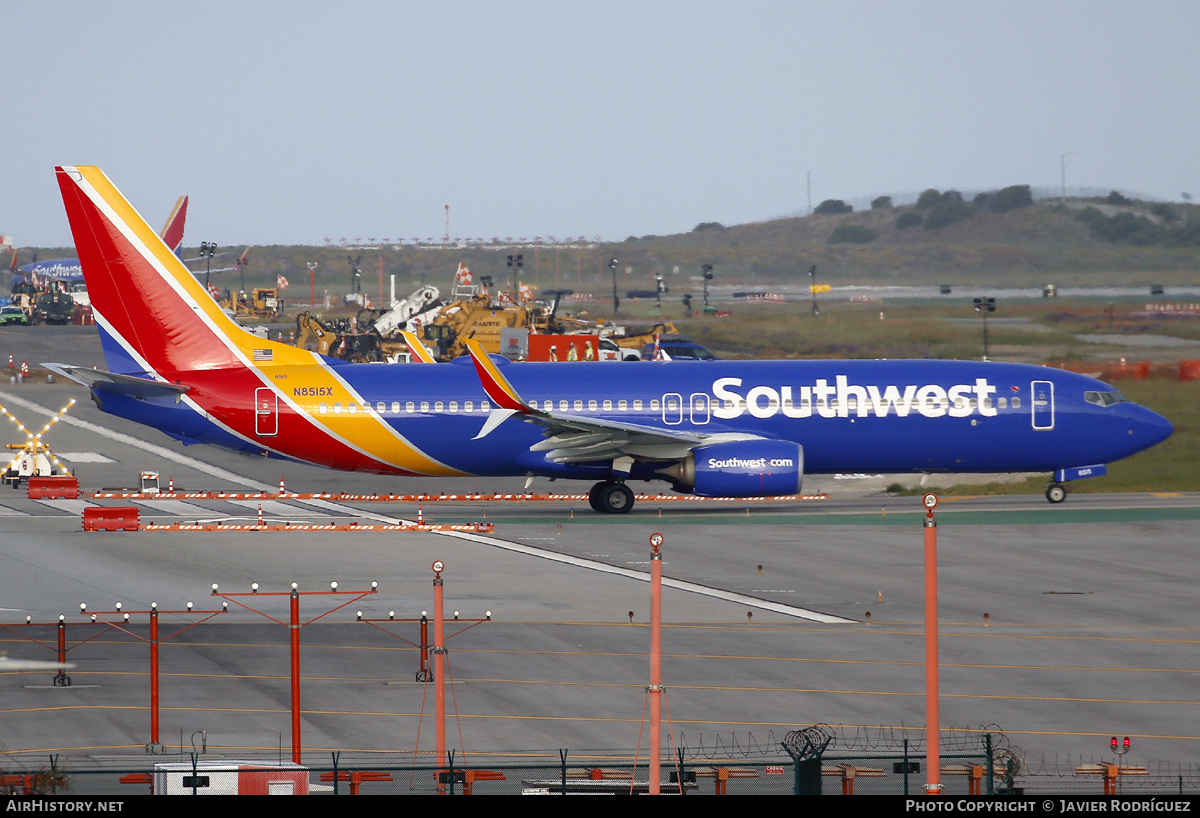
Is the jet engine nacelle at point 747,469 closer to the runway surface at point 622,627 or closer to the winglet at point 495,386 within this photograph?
the runway surface at point 622,627

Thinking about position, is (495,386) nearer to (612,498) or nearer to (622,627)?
(612,498)

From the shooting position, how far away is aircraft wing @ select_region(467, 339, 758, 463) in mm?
38500

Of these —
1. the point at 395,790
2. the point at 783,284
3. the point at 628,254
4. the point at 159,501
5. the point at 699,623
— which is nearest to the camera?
the point at 395,790

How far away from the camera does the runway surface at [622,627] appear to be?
63.7ft

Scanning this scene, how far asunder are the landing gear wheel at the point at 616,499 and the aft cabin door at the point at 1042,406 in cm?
1165

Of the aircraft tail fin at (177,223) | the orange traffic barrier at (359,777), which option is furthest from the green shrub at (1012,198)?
the orange traffic barrier at (359,777)

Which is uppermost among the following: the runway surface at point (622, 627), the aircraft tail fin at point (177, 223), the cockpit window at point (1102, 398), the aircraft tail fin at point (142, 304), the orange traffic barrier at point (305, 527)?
the aircraft tail fin at point (177, 223)

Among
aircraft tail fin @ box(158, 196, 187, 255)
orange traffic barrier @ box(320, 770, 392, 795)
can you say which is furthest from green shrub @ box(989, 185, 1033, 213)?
orange traffic barrier @ box(320, 770, 392, 795)

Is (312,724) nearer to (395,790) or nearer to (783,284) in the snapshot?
(395,790)

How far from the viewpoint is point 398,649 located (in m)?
24.0
